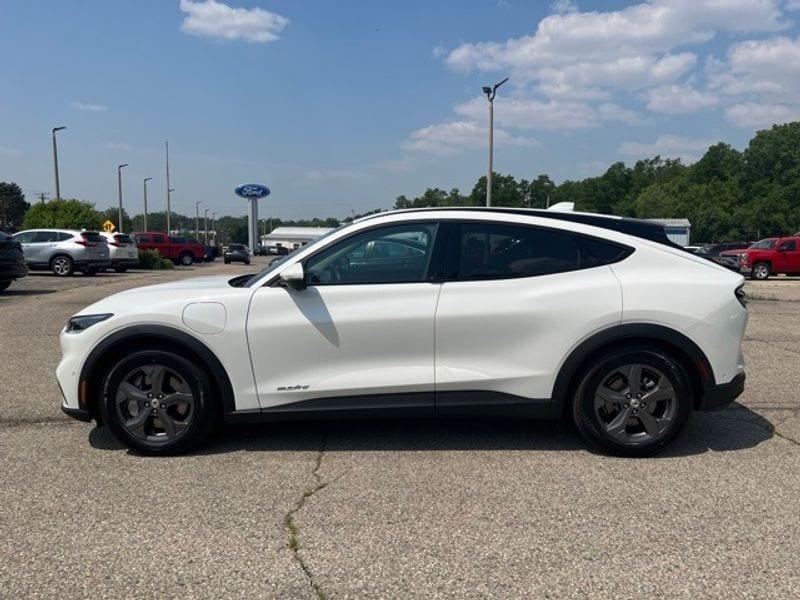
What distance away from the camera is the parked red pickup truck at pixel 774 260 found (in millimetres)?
24562

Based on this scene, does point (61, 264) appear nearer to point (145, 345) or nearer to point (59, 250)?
point (59, 250)

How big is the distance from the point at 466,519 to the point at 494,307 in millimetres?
1382

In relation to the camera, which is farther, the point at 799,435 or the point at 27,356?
the point at 27,356

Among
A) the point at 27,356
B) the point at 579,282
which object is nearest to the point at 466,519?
the point at 579,282

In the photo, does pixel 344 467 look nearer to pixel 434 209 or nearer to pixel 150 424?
pixel 150 424

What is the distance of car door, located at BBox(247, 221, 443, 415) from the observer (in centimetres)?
413

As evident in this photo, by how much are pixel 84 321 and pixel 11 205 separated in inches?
4792

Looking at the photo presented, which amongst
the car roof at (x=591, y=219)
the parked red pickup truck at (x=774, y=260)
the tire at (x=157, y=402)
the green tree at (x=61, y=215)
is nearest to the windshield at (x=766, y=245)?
the parked red pickup truck at (x=774, y=260)

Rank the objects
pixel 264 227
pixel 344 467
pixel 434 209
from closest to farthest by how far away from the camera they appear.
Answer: pixel 344 467 → pixel 434 209 → pixel 264 227

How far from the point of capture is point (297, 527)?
10.8 feet

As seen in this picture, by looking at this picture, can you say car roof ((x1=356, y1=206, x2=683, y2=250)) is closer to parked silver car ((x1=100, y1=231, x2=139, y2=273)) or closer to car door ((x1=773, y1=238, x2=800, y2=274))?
parked silver car ((x1=100, y1=231, x2=139, y2=273))

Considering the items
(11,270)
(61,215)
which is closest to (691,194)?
(61,215)

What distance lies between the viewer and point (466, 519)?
3.38 meters

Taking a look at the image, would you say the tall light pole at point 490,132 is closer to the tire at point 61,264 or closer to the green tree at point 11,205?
the tire at point 61,264
